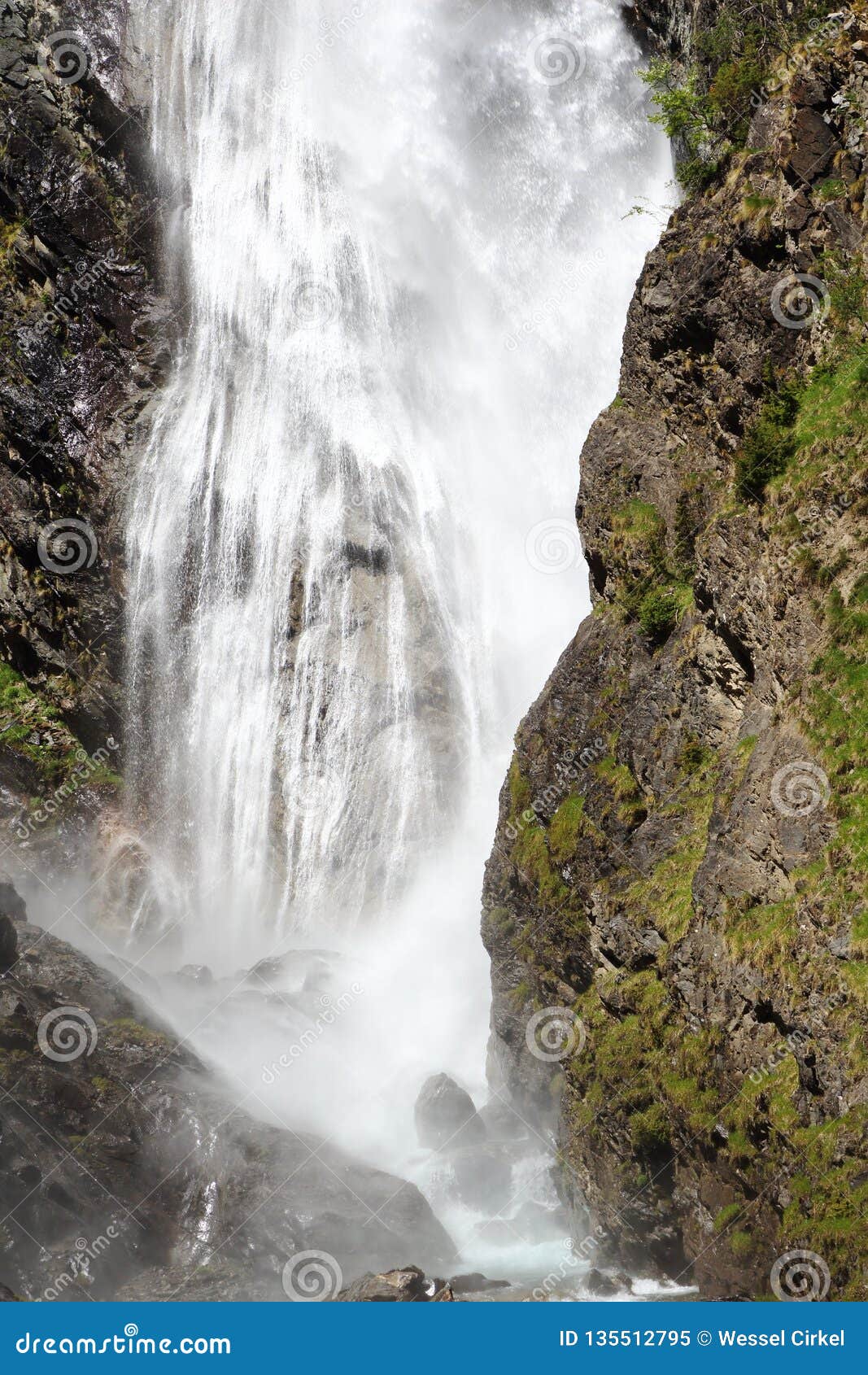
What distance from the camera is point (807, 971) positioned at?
1072 centimetres

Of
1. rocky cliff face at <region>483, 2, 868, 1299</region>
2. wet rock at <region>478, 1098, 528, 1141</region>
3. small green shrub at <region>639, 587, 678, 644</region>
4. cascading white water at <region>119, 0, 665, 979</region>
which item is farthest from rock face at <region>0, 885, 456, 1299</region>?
small green shrub at <region>639, 587, 678, 644</region>

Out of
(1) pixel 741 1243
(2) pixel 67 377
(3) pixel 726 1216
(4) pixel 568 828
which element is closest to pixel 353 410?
(2) pixel 67 377

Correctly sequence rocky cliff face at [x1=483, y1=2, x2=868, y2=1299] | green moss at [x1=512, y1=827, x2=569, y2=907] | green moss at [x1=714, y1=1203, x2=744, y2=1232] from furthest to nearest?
green moss at [x1=512, y1=827, x2=569, y2=907] < green moss at [x1=714, y1=1203, x2=744, y2=1232] < rocky cliff face at [x1=483, y1=2, x2=868, y2=1299]

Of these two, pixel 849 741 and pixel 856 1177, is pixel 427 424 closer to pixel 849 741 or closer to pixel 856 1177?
pixel 849 741

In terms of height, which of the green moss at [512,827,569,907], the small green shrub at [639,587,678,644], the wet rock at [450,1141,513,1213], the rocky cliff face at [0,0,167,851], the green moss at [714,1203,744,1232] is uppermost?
the rocky cliff face at [0,0,167,851]

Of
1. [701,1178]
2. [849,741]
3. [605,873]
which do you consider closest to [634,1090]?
[701,1178]

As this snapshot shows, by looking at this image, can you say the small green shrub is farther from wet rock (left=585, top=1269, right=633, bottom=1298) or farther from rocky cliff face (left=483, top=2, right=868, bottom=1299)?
wet rock (left=585, top=1269, right=633, bottom=1298)

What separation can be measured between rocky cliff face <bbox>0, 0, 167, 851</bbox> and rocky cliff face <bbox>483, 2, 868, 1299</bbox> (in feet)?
48.6

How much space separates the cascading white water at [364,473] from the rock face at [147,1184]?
3628mm

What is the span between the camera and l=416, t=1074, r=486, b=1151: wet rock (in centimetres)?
1941

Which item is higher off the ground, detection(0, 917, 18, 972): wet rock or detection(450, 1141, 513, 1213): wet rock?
detection(450, 1141, 513, 1213): wet rock

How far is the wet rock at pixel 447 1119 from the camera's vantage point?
19.4m

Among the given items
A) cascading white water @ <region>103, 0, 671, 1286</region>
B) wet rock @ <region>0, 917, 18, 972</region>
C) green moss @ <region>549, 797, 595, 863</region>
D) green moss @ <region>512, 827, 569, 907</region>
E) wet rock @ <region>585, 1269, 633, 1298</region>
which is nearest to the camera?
wet rock @ <region>585, 1269, 633, 1298</region>

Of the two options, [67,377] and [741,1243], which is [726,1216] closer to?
[741,1243]
